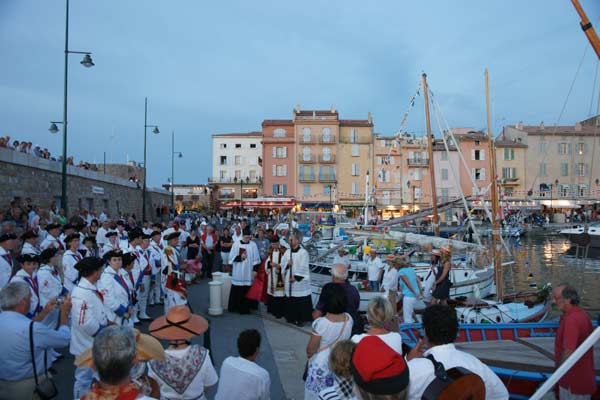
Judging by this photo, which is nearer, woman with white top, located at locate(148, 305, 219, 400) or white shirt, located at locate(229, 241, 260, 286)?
woman with white top, located at locate(148, 305, 219, 400)

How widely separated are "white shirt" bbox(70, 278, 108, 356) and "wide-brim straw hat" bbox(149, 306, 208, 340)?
1.49 meters

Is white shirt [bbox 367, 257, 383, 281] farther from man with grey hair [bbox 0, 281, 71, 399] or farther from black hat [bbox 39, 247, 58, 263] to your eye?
man with grey hair [bbox 0, 281, 71, 399]

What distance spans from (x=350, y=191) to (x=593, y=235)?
94.9 ft

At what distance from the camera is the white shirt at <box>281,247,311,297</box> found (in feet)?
28.2

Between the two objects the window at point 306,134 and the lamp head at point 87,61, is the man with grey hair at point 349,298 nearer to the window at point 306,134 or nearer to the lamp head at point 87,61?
the lamp head at point 87,61

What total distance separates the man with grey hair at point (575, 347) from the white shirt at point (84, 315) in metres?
4.87

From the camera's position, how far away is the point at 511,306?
1138 centimetres

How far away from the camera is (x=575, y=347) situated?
4023 millimetres

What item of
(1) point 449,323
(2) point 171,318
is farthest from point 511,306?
(2) point 171,318

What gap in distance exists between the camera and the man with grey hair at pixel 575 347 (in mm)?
4043

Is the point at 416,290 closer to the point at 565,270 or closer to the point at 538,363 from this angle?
the point at 538,363

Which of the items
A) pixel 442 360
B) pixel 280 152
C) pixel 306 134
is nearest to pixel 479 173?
pixel 306 134

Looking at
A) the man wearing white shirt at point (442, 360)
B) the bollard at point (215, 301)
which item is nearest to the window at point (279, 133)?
the bollard at point (215, 301)

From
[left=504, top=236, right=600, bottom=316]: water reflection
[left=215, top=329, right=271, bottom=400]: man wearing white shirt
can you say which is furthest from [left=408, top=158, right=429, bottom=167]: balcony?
[left=215, top=329, right=271, bottom=400]: man wearing white shirt
